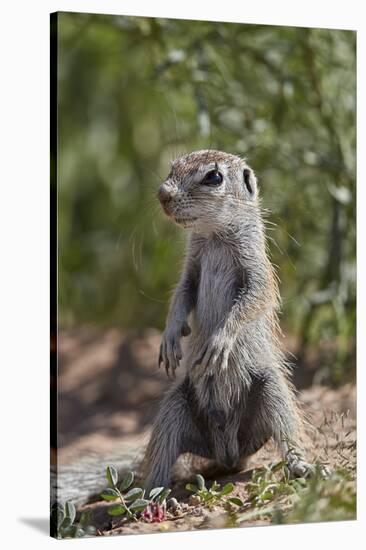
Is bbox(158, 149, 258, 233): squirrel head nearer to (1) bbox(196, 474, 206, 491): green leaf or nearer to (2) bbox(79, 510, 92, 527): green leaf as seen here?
(1) bbox(196, 474, 206, 491): green leaf

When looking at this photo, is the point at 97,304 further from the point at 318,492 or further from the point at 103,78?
the point at 318,492

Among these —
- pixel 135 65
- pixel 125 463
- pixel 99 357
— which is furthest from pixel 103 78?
pixel 125 463

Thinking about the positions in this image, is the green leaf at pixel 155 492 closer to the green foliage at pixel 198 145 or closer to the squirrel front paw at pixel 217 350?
the squirrel front paw at pixel 217 350

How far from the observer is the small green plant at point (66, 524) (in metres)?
5.19

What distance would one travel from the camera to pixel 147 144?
32.5ft

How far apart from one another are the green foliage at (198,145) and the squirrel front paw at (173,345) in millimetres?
586

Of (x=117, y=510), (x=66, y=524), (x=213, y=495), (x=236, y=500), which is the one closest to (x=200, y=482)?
(x=213, y=495)

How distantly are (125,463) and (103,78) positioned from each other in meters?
4.73

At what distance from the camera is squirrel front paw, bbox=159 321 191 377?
17.5ft

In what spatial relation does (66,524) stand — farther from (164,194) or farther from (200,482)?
(164,194)

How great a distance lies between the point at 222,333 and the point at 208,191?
0.69m

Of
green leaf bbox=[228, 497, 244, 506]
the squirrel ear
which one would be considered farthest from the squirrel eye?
green leaf bbox=[228, 497, 244, 506]

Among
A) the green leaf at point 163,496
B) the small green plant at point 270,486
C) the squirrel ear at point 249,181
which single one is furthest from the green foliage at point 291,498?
the squirrel ear at point 249,181

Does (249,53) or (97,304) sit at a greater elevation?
(249,53)
